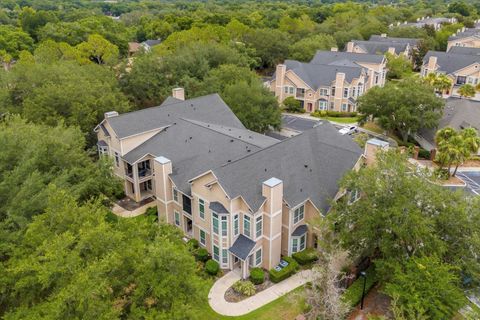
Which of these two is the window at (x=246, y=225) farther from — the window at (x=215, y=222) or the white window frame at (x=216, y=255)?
the white window frame at (x=216, y=255)

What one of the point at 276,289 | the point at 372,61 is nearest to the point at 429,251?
the point at 276,289

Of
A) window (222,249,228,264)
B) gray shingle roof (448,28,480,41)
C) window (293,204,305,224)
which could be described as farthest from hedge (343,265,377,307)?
gray shingle roof (448,28,480,41)

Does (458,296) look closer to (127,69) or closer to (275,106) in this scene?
(275,106)

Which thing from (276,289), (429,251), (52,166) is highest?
(52,166)

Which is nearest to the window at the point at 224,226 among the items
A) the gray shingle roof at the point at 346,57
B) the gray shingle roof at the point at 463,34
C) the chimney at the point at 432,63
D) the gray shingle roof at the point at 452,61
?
the gray shingle roof at the point at 346,57

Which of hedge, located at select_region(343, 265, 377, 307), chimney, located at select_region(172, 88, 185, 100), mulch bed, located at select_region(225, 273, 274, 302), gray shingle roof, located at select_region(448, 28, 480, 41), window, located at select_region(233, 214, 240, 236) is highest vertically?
gray shingle roof, located at select_region(448, 28, 480, 41)

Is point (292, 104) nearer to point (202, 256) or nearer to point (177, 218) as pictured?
point (177, 218)

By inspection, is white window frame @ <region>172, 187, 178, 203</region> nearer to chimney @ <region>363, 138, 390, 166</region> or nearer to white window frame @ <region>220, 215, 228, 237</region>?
white window frame @ <region>220, 215, 228, 237</region>
